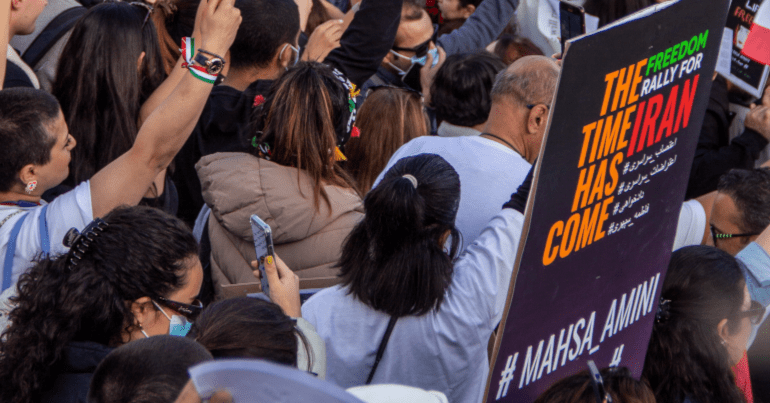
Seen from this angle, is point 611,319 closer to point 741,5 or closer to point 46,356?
point 46,356

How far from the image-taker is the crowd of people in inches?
71.9

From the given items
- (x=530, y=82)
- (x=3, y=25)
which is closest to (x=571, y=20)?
(x=530, y=82)

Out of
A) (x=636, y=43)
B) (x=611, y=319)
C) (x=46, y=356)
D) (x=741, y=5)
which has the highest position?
(x=636, y=43)

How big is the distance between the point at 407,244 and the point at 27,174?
4.09ft

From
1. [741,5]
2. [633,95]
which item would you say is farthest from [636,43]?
[741,5]

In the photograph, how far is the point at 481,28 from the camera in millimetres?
5145

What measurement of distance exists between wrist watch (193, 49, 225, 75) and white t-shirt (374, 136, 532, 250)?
2.25 feet

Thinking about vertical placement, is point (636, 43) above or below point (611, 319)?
above

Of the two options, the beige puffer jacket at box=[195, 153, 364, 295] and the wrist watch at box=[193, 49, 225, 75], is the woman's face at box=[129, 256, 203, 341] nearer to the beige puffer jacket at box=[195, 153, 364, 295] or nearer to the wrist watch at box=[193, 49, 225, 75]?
the beige puffer jacket at box=[195, 153, 364, 295]

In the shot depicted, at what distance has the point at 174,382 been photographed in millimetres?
A: 1436

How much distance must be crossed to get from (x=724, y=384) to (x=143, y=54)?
8.40 ft

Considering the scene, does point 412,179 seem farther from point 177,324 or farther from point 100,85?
point 100,85

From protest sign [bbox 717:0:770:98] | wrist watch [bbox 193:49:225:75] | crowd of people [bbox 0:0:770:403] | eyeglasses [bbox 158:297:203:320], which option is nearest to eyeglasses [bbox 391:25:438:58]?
crowd of people [bbox 0:0:770:403]

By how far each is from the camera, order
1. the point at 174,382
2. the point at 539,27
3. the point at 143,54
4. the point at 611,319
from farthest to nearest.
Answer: the point at 539,27 < the point at 143,54 < the point at 611,319 < the point at 174,382
